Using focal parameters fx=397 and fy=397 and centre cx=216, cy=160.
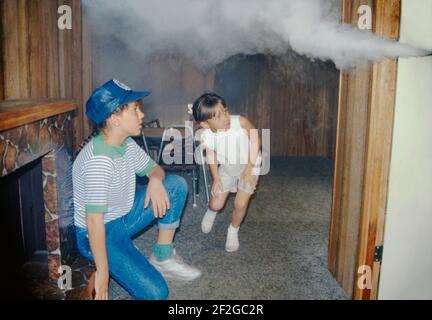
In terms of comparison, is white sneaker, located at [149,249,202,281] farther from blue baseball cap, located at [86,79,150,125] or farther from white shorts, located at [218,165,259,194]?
blue baseball cap, located at [86,79,150,125]

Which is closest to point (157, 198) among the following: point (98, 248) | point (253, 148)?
point (98, 248)

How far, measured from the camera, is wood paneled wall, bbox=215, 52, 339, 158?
25.5 feet

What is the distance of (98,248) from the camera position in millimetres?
2299

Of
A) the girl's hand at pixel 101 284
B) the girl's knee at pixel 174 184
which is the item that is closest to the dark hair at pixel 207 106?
the girl's knee at pixel 174 184

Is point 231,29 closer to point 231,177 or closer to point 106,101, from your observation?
point 231,177

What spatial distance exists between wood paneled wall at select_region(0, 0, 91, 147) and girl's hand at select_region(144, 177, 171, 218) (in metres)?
1.22

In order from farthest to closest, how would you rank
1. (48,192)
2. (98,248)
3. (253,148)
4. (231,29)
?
(231,29) → (253,148) → (48,192) → (98,248)

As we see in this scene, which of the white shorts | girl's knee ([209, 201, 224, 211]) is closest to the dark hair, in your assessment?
the white shorts

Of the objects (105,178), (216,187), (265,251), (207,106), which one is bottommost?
(265,251)

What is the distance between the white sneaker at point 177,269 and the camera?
289cm

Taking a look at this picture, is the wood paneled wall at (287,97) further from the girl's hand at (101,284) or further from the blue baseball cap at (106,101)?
the girl's hand at (101,284)

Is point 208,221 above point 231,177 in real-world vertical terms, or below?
below

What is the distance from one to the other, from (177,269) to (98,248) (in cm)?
79
